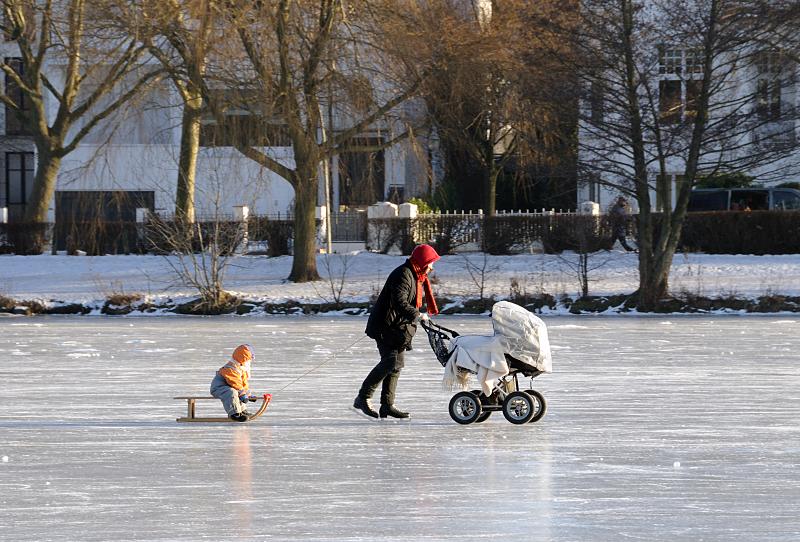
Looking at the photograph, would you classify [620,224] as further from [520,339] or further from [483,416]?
[520,339]

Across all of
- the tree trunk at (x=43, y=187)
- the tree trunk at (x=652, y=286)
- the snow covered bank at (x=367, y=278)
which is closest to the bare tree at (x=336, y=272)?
the snow covered bank at (x=367, y=278)

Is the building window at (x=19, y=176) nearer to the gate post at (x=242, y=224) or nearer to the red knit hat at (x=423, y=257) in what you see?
the gate post at (x=242, y=224)

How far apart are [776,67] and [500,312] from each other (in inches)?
705

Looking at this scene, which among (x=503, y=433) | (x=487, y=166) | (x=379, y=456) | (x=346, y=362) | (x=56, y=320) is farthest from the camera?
(x=487, y=166)

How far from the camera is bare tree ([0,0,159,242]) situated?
31516mm

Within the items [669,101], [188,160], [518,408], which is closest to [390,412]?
[518,408]

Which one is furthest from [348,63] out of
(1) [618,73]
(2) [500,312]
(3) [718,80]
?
(2) [500,312]

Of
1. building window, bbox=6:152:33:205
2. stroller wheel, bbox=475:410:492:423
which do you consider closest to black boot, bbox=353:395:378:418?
stroller wheel, bbox=475:410:492:423

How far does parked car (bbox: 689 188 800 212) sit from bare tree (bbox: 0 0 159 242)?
55.6 feet

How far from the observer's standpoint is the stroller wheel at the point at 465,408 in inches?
503

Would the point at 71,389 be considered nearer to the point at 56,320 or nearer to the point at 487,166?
the point at 56,320

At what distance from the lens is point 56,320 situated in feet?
92.5

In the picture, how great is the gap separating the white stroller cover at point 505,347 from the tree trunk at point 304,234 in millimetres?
19847

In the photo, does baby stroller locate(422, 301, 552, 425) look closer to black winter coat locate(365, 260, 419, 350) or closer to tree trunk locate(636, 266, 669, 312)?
black winter coat locate(365, 260, 419, 350)
